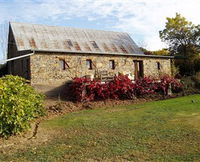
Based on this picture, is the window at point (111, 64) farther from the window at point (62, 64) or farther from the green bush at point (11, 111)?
the green bush at point (11, 111)

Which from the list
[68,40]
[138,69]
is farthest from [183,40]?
[68,40]

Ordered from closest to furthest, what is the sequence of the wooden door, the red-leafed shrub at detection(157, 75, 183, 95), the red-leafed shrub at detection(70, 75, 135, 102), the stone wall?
1. the red-leafed shrub at detection(70, 75, 135, 102)
2. the red-leafed shrub at detection(157, 75, 183, 95)
3. the stone wall
4. the wooden door

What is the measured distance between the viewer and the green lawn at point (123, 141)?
5.63 meters

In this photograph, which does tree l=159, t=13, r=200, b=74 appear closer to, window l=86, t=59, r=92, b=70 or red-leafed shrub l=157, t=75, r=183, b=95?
red-leafed shrub l=157, t=75, r=183, b=95

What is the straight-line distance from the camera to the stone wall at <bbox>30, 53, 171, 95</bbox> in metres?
18.2

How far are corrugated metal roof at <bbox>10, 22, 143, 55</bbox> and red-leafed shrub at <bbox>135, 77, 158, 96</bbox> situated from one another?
18.6 ft

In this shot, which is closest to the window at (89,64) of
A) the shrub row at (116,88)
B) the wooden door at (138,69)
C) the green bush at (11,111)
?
the shrub row at (116,88)

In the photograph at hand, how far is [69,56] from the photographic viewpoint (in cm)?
1972

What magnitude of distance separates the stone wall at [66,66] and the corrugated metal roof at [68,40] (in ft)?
2.12

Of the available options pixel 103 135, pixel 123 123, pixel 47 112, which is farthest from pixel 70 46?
pixel 103 135

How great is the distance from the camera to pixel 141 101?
16.1 meters

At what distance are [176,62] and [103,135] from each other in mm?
23243

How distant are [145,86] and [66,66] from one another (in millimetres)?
6569

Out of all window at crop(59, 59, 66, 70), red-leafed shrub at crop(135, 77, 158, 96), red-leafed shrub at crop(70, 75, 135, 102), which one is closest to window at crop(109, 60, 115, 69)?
window at crop(59, 59, 66, 70)
